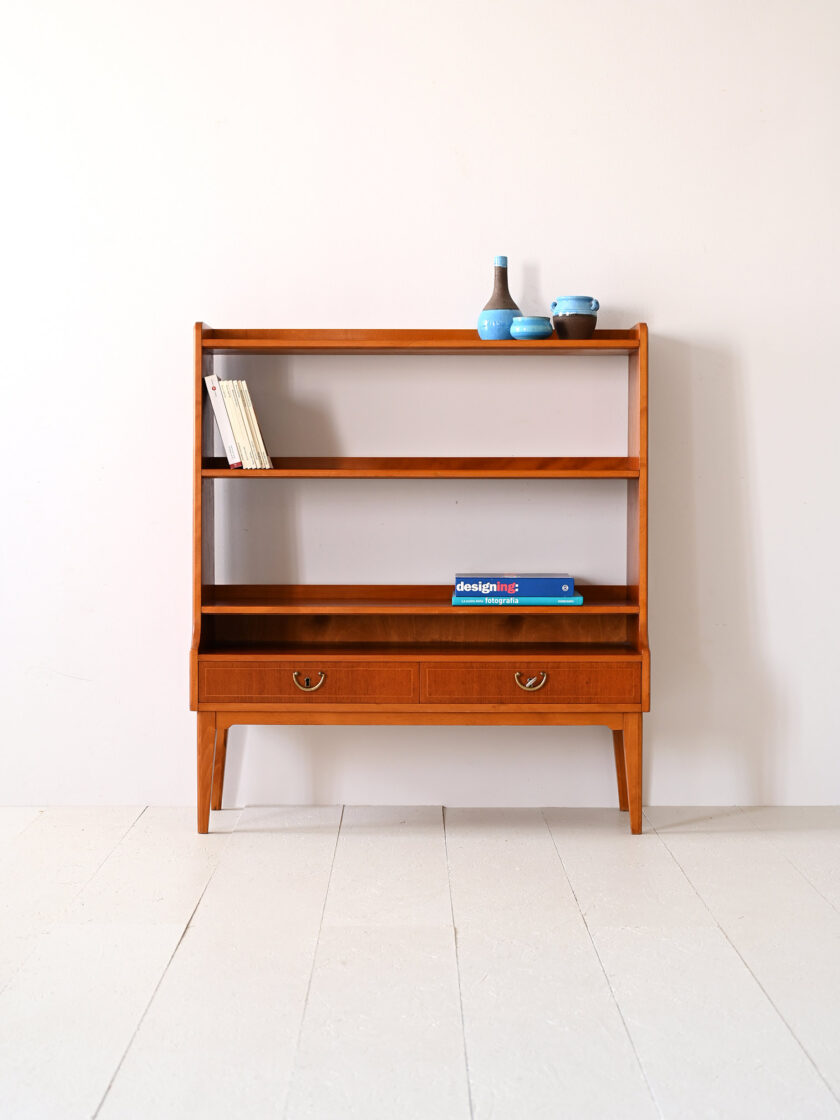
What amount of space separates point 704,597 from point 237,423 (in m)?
1.49

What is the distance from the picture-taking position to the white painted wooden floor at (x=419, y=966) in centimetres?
166

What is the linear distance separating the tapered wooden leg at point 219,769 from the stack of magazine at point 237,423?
2.69 feet

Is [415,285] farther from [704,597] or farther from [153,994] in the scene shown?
[153,994]

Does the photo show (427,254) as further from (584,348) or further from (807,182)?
(807,182)

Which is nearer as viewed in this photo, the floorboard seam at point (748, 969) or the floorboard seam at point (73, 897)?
the floorboard seam at point (748, 969)

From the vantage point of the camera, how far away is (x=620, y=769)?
3.15m

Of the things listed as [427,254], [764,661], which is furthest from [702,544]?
[427,254]

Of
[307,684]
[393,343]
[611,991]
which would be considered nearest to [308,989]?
[611,991]

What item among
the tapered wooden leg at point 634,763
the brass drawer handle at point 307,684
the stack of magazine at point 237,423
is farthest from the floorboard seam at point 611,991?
the stack of magazine at point 237,423

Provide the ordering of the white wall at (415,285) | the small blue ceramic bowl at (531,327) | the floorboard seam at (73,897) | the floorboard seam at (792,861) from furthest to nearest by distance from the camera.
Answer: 1. the white wall at (415,285)
2. the small blue ceramic bowl at (531,327)
3. the floorboard seam at (792,861)
4. the floorboard seam at (73,897)

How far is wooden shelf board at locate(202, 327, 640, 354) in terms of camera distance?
2.88m

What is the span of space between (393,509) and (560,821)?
1046 mm

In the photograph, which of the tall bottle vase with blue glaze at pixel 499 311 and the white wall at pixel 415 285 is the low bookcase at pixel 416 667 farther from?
the white wall at pixel 415 285

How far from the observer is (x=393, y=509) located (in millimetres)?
3150
